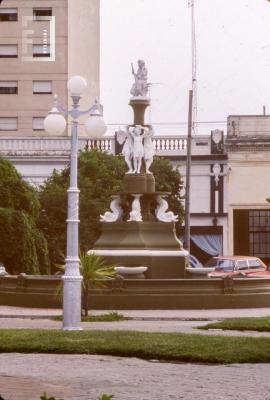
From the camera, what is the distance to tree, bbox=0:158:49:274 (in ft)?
137

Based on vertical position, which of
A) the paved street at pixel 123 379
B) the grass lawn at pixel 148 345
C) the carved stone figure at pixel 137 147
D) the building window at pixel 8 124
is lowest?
the grass lawn at pixel 148 345

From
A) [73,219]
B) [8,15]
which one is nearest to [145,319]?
[73,219]

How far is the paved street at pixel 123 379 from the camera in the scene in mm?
12780

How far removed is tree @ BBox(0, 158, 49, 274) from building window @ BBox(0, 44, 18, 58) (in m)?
19.9

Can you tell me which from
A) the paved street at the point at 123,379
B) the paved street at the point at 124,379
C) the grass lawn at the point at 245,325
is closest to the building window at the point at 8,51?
the grass lawn at the point at 245,325

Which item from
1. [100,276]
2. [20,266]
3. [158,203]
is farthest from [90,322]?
[20,266]

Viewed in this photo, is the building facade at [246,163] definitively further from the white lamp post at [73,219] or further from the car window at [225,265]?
the white lamp post at [73,219]

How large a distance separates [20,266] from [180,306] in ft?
34.6

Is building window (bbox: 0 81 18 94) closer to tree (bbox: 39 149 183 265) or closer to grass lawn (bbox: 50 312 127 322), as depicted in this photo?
tree (bbox: 39 149 183 265)

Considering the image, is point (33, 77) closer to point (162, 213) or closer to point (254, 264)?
point (254, 264)

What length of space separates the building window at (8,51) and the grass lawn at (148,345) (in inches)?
1753

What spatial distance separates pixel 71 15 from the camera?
6366 cm

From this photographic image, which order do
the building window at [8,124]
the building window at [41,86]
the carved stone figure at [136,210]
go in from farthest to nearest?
the building window at [41,86], the building window at [8,124], the carved stone figure at [136,210]

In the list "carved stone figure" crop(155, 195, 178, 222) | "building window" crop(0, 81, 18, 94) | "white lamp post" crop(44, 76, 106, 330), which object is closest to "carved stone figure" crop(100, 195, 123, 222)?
"carved stone figure" crop(155, 195, 178, 222)
